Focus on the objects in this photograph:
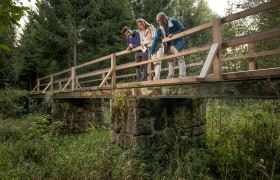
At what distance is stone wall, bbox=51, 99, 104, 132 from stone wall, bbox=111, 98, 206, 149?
6.30 meters

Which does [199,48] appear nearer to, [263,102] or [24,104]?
[263,102]

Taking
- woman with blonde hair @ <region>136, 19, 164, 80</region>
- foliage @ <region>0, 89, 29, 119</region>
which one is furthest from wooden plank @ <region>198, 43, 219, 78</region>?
foliage @ <region>0, 89, 29, 119</region>

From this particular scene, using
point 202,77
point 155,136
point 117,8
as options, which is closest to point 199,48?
point 202,77

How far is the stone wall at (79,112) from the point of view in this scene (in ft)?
42.8

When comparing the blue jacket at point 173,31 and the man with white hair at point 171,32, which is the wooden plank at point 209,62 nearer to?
the man with white hair at point 171,32

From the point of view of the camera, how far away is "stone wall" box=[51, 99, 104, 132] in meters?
13.0

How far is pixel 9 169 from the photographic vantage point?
5578 mm

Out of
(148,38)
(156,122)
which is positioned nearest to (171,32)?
(148,38)

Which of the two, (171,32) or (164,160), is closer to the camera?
(171,32)

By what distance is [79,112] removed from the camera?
13305mm

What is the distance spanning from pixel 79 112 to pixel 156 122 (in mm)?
7370

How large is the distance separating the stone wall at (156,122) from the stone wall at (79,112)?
6297 mm

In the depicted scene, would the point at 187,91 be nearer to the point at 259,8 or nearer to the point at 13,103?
the point at 259,8

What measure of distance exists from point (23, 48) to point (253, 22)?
19370 mm
